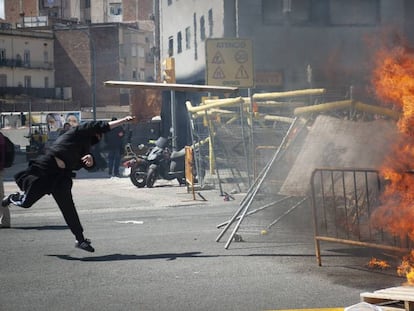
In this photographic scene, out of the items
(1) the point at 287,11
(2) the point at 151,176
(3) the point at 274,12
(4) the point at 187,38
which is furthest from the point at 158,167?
(4) the point at 187,38

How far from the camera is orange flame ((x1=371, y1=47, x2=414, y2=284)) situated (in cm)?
743

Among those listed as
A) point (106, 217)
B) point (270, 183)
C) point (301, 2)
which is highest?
point (301, 2)

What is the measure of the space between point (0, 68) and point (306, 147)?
248 ft

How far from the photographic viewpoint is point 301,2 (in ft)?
42.4

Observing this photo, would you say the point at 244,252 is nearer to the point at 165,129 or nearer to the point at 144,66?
the point at 165,129

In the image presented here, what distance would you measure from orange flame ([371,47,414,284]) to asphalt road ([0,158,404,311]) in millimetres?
469

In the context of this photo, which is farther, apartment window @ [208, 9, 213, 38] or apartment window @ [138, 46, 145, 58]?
apartment window @ [138, 46, 145, 58]

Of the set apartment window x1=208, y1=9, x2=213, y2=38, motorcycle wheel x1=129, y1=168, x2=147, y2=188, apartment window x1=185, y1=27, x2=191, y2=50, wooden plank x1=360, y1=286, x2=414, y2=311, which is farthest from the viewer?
apartment window x1=185, y1=27, x2=191, y2=50

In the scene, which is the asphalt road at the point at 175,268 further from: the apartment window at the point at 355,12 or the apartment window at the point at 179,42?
the apartment window at the point at 179,42

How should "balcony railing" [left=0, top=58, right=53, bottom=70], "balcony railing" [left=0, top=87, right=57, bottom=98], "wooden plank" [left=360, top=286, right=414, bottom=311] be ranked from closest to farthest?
"wooden plank" [left=360, top=286, right=414, bottom=311] → "balcony railing" [left=0, top=87, right=57, bottom=98] → "balcony railing" [left=0, top=58, right=53, bottom=70]

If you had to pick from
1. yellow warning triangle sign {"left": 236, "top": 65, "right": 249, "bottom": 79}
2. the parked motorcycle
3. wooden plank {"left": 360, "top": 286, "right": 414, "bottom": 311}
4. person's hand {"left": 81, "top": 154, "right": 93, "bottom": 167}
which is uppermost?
yellow warning triangle sign {"left": 236, "top": 65, "right": 249, "bottom": 79}

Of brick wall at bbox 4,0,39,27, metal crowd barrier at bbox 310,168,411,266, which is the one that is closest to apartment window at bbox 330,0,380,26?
metal crowd barrier at bbox 310,168,411,266

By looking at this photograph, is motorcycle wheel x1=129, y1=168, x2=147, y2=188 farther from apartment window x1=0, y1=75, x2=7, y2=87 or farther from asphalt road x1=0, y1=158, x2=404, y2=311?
apartment window x1=0, y1=75, x2=7, y2=87

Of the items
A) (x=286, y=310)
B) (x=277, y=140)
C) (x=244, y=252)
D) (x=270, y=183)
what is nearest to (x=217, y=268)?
(x=244, y=252)
